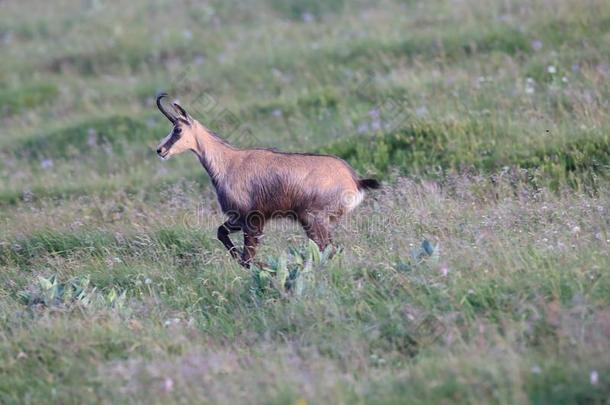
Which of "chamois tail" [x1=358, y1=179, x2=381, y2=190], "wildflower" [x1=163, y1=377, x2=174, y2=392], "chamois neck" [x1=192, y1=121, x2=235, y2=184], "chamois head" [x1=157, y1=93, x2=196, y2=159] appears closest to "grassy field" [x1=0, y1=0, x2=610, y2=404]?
"wildflower" [x1=163, y1=377, x2=174, y2=392]

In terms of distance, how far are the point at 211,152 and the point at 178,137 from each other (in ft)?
1.04

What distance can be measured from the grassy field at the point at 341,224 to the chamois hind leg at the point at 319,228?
0.77 feet

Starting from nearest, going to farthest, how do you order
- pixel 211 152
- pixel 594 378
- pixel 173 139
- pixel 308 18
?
1. pixel 594 378
2. pixel 173 139
3. pixel 211 152
4. pixel 308 18

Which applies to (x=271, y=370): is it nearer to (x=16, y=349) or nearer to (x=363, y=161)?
(x=16, y=349)

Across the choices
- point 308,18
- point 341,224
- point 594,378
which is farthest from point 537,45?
point 594,378

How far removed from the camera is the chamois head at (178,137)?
24.6ft

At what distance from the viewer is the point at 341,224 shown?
7758 mm

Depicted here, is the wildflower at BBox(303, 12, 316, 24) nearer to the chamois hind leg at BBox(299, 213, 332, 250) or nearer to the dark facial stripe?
the dark facial stripe

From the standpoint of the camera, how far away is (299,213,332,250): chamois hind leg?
A: 7320mm

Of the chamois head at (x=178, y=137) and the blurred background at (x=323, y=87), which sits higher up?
the chamois head at (x=178, y=137)

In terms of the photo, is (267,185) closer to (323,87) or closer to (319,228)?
(319,228)

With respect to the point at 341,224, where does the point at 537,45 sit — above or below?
above

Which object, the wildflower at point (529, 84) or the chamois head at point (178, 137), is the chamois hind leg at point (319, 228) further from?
the wildflower at point (529, 84)

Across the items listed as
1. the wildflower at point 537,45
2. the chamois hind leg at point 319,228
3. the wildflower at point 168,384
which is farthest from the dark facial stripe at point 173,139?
the wildflower at point 537,45
